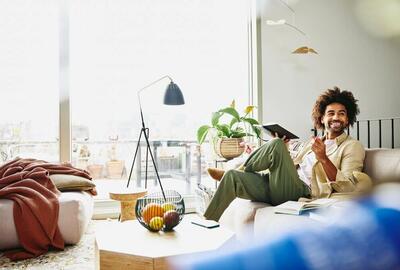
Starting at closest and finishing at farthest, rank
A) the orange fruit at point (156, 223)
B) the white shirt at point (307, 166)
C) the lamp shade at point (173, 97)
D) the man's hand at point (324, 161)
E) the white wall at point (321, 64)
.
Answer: the orange fruit at point (156, 223)
the man's hand at point (324, 161)
the white shirt at point (307, 166)
the lamp shade at point (173, 97)
the white wall at point (321, 64)

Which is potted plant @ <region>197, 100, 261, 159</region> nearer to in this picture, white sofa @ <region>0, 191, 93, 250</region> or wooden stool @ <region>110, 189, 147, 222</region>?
wooden stool @ <region>110, 189, 147, 222</region>

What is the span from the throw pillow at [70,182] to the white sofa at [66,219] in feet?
0.31

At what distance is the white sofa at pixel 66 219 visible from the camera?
2.28m

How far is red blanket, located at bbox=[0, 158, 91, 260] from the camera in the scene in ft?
7.45

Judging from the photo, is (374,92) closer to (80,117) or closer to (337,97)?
A: (337,97)

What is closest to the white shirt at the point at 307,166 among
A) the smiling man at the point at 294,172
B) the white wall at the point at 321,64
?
the smiling man at the point at 294,172

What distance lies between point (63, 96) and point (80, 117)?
271 mm

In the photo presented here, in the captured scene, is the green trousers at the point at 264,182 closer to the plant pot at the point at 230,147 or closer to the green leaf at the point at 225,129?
the plant pot at the point at 230,147

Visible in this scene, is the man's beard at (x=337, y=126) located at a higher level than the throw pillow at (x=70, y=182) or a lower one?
higher

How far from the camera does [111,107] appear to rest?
368 centimetres

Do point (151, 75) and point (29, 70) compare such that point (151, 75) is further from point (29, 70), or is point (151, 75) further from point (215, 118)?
point (29, 70)

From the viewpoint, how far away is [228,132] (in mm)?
3484

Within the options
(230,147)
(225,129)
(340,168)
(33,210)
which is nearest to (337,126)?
(340,168)

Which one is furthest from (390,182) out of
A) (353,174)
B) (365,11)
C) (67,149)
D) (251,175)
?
(365,11)
